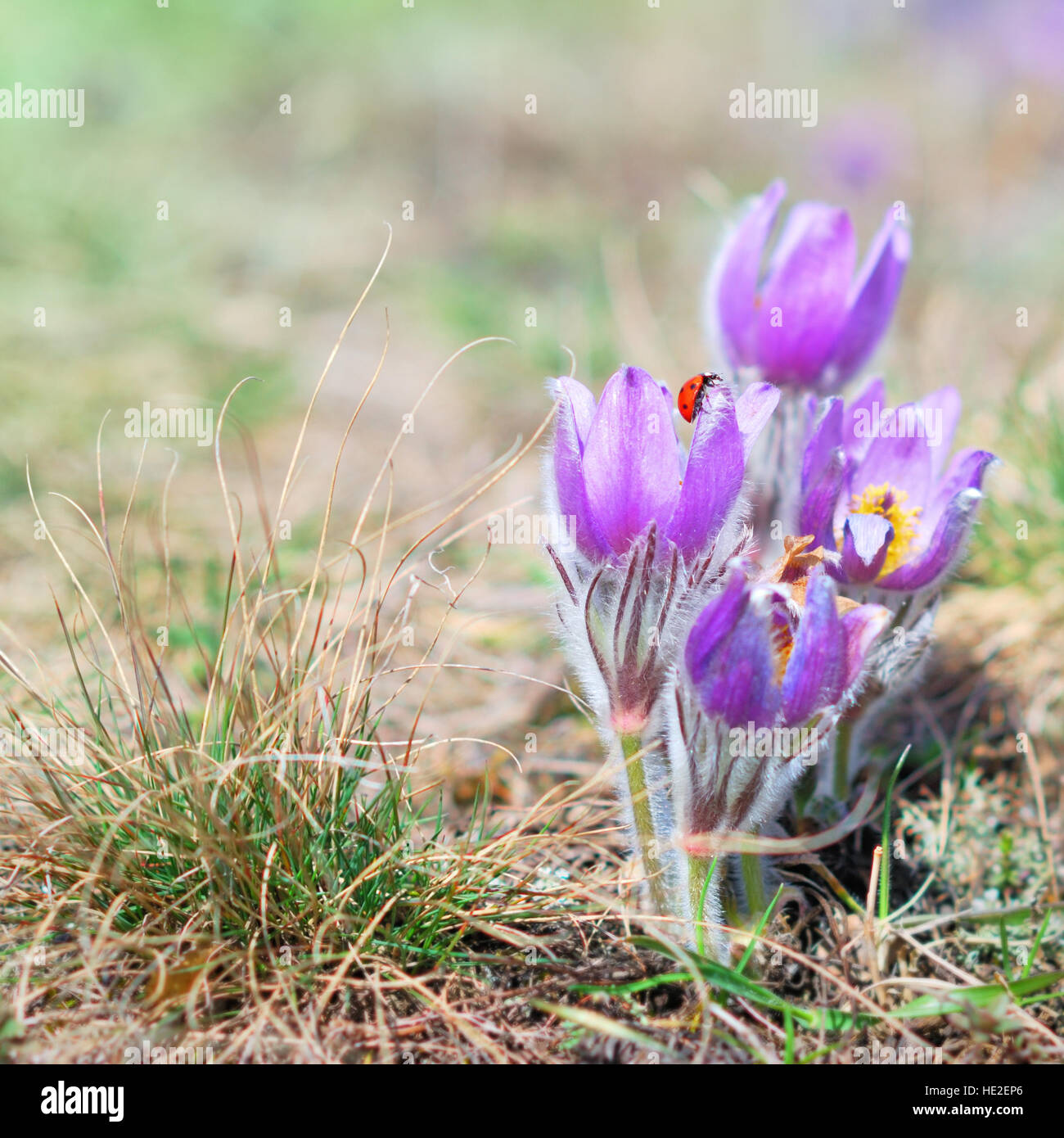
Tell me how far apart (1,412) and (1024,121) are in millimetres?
6332

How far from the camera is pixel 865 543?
1.88 meters

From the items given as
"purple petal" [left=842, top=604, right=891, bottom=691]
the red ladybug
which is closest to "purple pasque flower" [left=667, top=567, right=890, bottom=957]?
"purple petal" [left=842, top=604, right=891, bottom=691]

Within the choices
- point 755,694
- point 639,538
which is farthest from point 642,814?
point 639,538

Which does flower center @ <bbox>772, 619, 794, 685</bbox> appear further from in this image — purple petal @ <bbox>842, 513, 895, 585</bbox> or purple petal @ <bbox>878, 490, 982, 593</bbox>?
purple petal @ <bbox>878, 490, 982, 593</bbox>

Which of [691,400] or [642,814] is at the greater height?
[691,400]

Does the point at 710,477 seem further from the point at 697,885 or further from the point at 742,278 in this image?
the point at 742,278

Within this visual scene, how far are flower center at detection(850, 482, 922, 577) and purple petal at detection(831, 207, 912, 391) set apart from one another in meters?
0.40

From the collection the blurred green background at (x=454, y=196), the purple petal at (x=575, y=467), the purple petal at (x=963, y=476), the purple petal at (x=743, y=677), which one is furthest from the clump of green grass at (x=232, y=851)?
the blurred green background at (x=454, y=196)

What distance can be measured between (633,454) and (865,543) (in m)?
0.51

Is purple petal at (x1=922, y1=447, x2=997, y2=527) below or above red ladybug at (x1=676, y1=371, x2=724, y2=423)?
below

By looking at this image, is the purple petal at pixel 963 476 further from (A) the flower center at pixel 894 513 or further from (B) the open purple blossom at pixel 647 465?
(B) the open purple blossom at pixel 647 465

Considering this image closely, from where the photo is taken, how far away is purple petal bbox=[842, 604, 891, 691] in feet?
5.26

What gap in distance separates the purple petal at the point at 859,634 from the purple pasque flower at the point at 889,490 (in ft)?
0.75

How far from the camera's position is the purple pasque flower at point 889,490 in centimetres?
190
